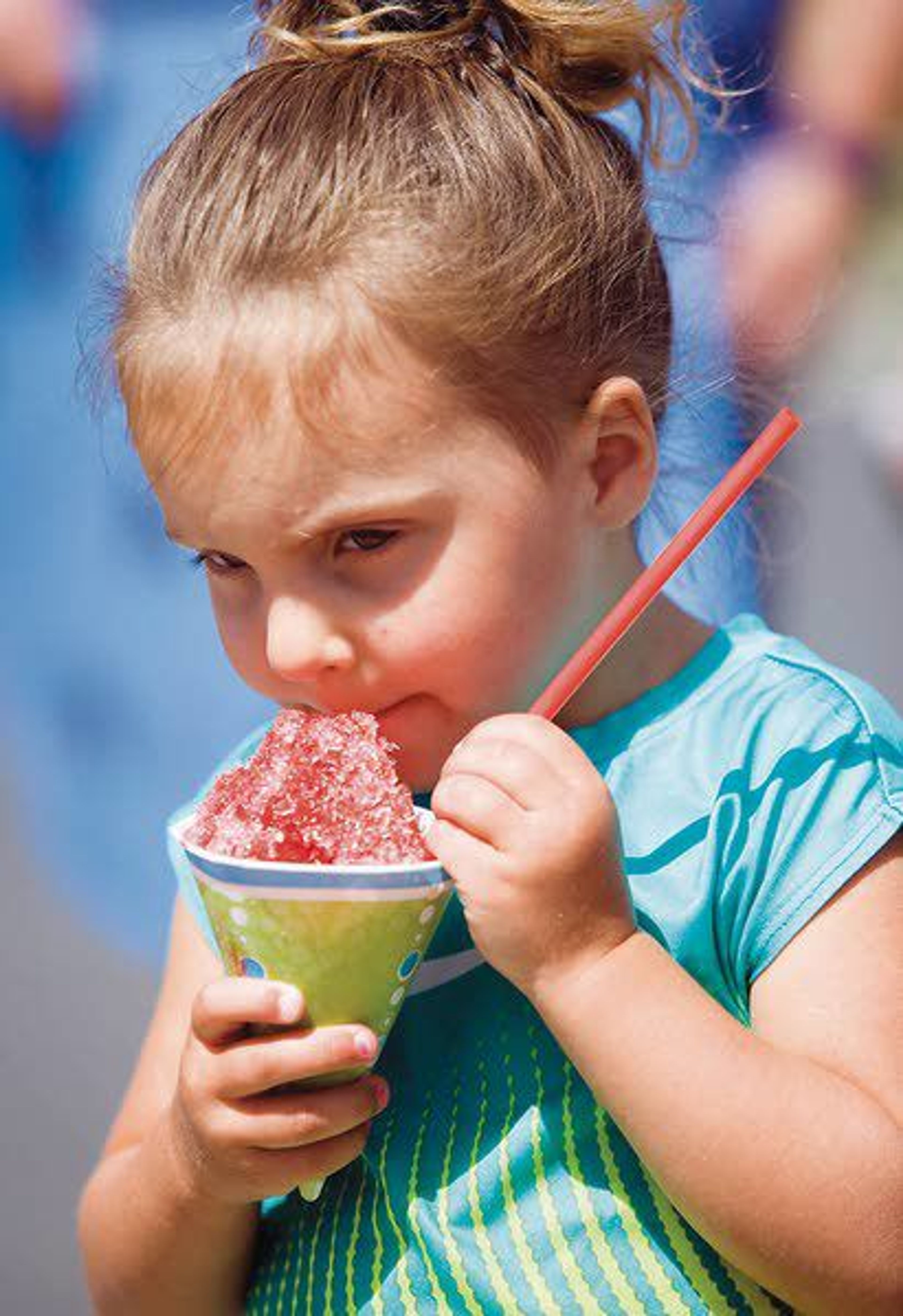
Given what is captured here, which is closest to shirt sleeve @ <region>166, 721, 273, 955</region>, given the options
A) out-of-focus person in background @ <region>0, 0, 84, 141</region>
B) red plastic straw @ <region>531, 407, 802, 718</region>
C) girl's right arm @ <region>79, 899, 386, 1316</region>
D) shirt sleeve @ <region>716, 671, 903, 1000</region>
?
girl's right arm @ <region>79, 899, 386, 1316</region>

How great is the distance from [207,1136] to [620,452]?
2.30ft

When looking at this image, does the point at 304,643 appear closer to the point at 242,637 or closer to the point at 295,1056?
the point at 242,637

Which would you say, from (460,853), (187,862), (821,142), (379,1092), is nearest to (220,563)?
(187,862)

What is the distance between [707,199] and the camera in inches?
87.7

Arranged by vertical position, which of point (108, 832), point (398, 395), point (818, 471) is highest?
point (398, 395)

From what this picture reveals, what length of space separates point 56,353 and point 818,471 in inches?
67.3

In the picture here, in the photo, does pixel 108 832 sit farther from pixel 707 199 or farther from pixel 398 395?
pixel 398 395

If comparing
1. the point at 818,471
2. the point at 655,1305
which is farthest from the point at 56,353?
the point at 655,1305

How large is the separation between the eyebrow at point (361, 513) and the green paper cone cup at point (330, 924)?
0.85ft

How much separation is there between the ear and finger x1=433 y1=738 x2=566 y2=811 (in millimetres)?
308

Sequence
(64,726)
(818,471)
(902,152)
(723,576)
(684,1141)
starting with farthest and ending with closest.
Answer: (818,471)
(64,726)
(902,152)
(723,576)
(684,1141)

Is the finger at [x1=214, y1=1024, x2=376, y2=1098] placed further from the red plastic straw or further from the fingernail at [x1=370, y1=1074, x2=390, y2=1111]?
the red plastic straw

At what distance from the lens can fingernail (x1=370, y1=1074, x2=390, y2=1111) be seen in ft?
5.01

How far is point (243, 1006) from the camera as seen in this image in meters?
1.45
